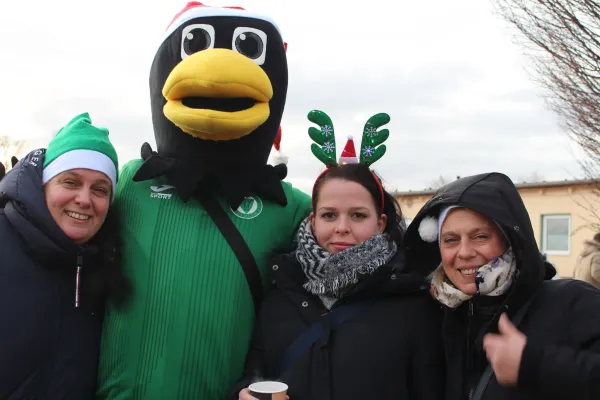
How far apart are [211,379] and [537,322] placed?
1.46 m

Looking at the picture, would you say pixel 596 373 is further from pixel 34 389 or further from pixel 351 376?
pixel 34 389

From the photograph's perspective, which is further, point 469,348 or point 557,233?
point 557,233

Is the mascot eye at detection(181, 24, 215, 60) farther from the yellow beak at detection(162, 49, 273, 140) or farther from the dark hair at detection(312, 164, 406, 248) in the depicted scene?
the dark hair at detection(312, 164, 406, 248)

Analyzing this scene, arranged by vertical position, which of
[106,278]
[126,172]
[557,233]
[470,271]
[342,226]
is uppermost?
[126,172]

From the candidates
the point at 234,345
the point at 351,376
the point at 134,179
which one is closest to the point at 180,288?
the point at 234,345

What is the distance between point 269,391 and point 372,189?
3.81ft

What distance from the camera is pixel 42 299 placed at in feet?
8.57

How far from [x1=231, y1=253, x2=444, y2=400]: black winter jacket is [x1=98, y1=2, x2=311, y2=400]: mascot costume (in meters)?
0.22

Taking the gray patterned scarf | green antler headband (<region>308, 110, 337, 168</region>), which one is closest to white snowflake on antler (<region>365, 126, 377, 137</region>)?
green antler headband (<region>308, 110, 337, 168</region>)

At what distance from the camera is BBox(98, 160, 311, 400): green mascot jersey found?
9.11ft

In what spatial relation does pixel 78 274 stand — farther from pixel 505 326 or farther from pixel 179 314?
pixel 505 326

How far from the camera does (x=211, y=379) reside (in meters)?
2.79

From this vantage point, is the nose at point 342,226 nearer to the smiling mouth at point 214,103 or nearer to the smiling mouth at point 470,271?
the smiling mouth at point 470,271

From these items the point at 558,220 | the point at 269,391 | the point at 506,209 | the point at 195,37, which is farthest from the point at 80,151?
the point at 558,220
